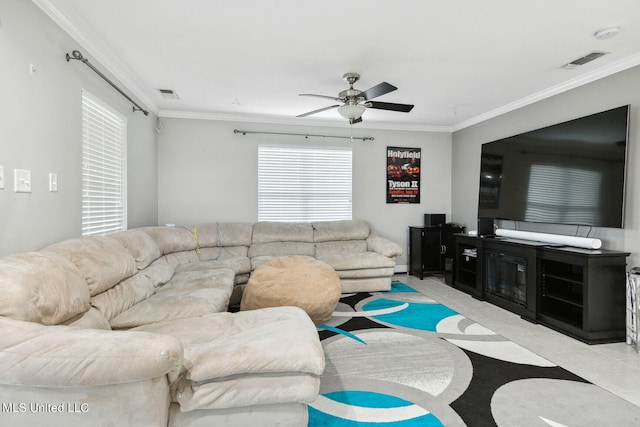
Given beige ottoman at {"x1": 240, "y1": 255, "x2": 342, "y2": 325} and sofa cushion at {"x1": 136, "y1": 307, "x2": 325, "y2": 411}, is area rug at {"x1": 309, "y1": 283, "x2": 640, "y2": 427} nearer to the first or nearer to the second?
beige ottoman at {"x1": 240, "y1": 255, "x2": 342, "y2": 325}

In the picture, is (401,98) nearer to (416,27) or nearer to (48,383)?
(416,27)

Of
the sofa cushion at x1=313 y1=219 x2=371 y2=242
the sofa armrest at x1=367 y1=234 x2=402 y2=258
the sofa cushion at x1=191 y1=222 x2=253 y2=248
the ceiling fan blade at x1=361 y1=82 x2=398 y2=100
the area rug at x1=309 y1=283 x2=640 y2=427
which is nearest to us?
the area rug at x1=309 y1=283 x2=640 y2=427

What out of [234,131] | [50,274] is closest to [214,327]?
[50,274]

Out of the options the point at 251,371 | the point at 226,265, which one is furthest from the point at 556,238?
the point at 226,265

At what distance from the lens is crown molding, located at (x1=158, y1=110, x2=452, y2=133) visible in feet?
16.1

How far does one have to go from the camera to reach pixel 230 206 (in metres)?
5.13

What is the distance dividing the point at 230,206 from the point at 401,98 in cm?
294

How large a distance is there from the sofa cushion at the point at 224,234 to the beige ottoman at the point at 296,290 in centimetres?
146

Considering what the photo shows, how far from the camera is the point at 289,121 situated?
17.2 feet

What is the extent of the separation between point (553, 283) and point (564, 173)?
45.3 inches

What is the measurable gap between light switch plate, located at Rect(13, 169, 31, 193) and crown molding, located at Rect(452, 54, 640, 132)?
479 centimetres

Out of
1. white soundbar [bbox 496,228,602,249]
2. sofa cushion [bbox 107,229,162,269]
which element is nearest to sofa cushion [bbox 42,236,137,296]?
sofa cushion [bbox 107,229,162,269]

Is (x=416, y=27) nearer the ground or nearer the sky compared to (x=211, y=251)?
nearer the sky

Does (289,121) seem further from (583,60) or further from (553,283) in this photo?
(553,283)
